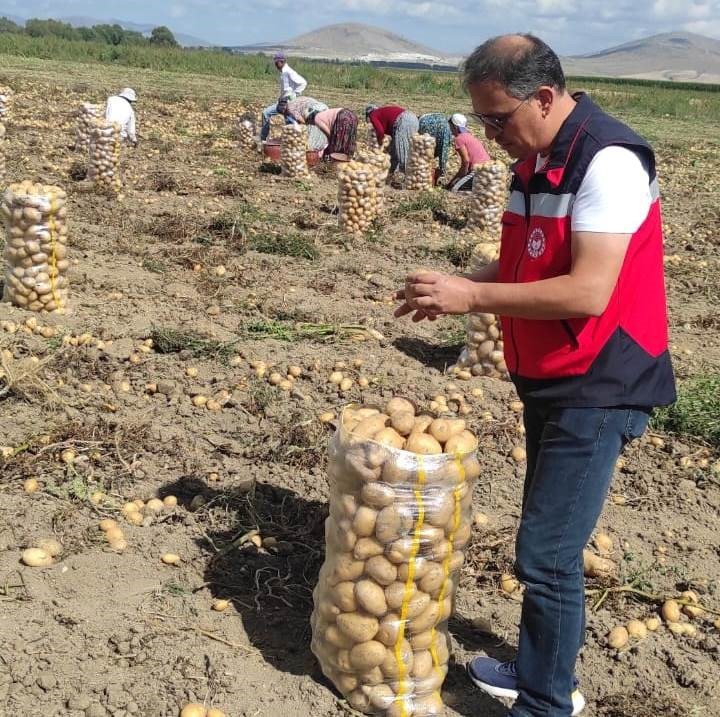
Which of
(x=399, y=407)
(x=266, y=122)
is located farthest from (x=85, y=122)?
(x=399, y=407)

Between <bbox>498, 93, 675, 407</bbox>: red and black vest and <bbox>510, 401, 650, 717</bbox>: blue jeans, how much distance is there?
75mm

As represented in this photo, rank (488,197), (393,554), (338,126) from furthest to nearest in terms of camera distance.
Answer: (338,126) → (488,197) → (393,554)

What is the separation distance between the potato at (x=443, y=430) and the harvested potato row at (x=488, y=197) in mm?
6737

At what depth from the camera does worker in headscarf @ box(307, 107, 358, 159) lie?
13141 millimetres

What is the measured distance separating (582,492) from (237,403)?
2.79 m

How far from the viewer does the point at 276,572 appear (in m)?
3.45

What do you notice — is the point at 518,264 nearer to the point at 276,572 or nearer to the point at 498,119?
the point at 498,119

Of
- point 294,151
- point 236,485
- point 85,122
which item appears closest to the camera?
point 236,485

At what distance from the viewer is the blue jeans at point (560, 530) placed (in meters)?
2.31

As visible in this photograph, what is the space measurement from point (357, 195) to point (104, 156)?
10.5 ft

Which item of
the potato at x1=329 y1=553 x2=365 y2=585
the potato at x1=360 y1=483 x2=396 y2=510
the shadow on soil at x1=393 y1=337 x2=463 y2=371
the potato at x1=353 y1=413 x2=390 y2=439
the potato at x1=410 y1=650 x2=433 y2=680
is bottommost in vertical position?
the potato at x1=410 y1=650 x2=433 y2=680

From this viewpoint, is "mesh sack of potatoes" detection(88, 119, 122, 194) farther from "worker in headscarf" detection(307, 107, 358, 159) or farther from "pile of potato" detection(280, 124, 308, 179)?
"worker in headscarf" detection(307, 107, 358, 159)

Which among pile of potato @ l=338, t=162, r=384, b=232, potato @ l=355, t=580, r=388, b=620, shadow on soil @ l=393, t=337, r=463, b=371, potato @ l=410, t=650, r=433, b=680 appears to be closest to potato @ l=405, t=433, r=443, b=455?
potato @ l=355, t=580, r=388, b=620

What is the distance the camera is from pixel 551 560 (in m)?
2.38
